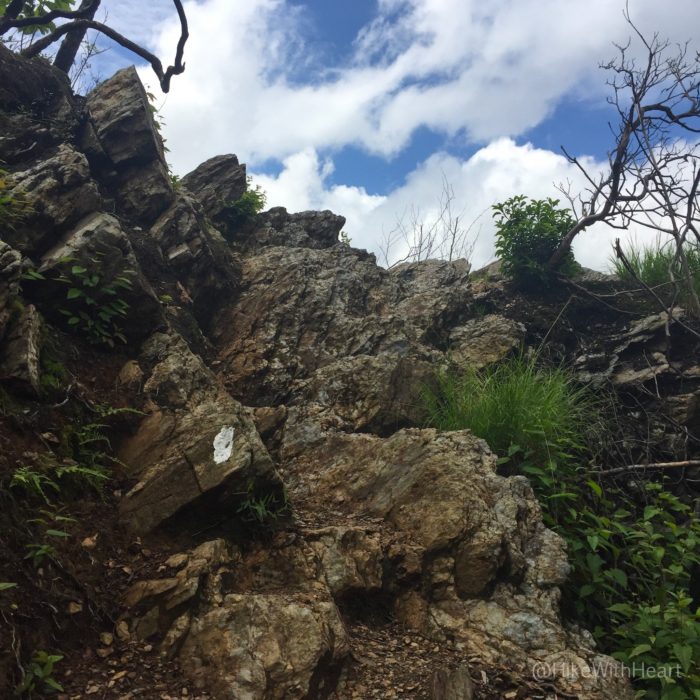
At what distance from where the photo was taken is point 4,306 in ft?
14.5

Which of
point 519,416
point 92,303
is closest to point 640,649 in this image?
point 519,416

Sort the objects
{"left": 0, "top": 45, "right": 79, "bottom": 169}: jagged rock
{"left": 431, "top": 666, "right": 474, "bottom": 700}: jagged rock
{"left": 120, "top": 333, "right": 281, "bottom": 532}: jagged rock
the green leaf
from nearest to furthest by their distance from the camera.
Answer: {"left": 431, "top": 666, "right": 474, "bottom": 700}: jagged rock < the green leaf < {"left": 120, "top": 333, "right": 281, "bottom": 532}: jagged rock < {"left": 0, "top": 45, "right": 79, "bottom": 169}: jagged rock

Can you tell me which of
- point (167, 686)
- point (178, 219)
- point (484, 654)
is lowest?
point (167, 686)

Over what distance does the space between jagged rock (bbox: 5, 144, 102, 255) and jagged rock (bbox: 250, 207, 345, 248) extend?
384 cm

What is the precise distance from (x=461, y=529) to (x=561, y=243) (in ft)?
24.4

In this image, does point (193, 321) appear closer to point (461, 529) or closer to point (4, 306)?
point (4, 306)

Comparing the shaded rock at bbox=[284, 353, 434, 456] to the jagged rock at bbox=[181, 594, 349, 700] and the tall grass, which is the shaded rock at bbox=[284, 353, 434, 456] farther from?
the jagged rock at bbox=[181, 594, 349, 700]

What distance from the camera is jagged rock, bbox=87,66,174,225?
8.20m

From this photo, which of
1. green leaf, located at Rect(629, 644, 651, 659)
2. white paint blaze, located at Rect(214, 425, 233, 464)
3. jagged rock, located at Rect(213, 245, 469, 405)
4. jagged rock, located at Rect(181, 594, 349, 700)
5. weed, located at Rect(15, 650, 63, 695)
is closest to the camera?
weed, located at Rect(15, 650, 63, 695)

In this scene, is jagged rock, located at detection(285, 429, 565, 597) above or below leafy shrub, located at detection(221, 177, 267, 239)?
below

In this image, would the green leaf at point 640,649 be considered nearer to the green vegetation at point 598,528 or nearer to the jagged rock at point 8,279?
the green vegetation at point 598,528

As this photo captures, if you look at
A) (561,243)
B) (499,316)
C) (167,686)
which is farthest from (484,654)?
(561,243)

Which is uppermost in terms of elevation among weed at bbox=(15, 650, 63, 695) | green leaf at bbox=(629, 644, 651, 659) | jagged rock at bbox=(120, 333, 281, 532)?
jagged rock at bbox=(120, 333, 281, 532)

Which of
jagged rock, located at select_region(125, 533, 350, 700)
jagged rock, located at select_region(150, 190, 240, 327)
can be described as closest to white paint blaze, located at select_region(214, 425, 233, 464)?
jagged rock, located at select_region(125, 533, 350, 700)
